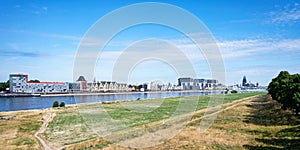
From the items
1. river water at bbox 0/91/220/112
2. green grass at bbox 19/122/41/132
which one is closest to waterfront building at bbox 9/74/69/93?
river water at bbox 0/91/220/112

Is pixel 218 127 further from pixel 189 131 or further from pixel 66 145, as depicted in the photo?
pixel 66 145

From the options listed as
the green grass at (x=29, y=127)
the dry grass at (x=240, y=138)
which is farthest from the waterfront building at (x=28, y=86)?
the dry grass at (x=240, y=138)

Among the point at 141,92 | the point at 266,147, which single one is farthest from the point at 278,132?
the point at 141,92

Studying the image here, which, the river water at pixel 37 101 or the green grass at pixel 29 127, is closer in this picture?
the green grass at pixel 29 127

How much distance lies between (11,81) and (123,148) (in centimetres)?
16407

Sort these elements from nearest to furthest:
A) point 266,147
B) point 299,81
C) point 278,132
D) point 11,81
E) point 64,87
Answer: point 266,147 → point 278,132 → point 299,81 → point 11,81 → point 64,87

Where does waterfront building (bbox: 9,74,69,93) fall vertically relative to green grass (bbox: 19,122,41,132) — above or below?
above

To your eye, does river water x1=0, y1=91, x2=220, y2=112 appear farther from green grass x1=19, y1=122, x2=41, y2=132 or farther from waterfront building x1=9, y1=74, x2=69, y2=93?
green grass x1=19, y1=122, x2=41, y2=132

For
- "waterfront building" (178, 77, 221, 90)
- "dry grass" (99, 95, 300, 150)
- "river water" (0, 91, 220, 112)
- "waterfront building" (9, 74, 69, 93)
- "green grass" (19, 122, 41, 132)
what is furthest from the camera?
"waterfront building" (9, 74, 69, 93)

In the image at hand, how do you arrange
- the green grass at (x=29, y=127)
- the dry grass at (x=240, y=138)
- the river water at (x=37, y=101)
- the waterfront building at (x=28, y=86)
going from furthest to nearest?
the waterfront building at (x=28, y=86) < the river water at (x=37, y=101) < the green grass at (x=29, y=127) < the dry grass at (x=240, y=138)

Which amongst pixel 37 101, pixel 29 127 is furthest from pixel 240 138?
pixel 37 101

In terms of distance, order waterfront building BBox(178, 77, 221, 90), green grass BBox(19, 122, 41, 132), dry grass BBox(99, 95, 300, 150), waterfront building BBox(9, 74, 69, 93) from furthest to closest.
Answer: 1. waterfront building BBox(9, 74, 69, 93)
2. waterfront building BBox(178, 77, 221, 90)
3. green grass BBox(19, 122, 41, 132)
4. dry grass BBox(99, 95, 300, 150)

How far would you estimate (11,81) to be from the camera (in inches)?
6388

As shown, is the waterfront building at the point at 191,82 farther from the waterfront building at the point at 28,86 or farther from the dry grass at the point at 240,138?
the waterfront building at the point at 28,86
